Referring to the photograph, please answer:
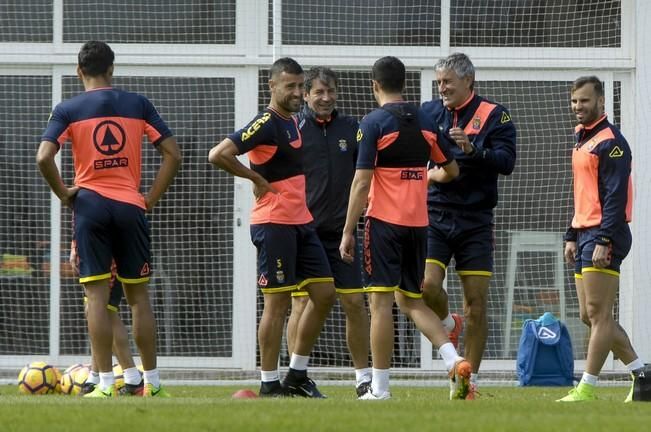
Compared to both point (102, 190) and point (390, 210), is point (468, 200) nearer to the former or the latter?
point (390, 210)

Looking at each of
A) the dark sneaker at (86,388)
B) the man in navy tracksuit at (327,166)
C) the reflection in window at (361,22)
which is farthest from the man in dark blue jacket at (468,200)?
the reflection in window at (361,22)

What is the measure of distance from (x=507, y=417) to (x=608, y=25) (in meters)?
8.54

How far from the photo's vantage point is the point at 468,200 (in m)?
9.71

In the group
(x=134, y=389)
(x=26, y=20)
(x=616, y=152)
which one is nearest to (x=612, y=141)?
(x=616, y=152)

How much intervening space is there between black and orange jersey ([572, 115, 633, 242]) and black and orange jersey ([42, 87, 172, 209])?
296 cm

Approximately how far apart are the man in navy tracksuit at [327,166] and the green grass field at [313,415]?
2356mm

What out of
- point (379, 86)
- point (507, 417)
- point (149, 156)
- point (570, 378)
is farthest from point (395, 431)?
point (149, 156)

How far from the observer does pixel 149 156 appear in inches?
559

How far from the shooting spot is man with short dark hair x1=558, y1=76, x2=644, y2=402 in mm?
9109

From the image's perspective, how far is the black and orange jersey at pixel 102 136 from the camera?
29.0 ft

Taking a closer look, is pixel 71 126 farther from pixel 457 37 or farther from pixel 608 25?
pixel 608 25

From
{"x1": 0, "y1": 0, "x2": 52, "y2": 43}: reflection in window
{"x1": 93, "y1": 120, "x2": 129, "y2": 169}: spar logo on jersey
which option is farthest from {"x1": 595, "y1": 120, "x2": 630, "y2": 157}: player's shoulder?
{"x1": 0, "y1": 0, "x2": 52, "y2": 43}: reflection in window

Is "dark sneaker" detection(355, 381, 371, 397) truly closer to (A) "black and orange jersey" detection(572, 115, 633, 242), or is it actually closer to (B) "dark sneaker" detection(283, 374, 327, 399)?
(B) "dark sneaker" detection(283, 374, 327, 399)

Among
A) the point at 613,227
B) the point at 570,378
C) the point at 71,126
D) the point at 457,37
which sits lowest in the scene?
the point at 570,378
